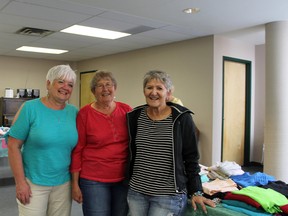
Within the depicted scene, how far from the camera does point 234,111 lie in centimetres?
571

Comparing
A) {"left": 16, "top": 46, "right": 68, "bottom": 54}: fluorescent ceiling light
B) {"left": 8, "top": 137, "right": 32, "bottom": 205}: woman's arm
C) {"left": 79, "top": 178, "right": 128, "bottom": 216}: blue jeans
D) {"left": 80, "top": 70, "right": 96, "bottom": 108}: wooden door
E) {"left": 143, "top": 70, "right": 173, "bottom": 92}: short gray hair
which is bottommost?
{"left": 79, "top": 178, "right": 128, "bottom": 216}: blue jeans

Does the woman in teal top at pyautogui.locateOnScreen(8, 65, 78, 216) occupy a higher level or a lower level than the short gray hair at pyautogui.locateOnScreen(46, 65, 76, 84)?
lower

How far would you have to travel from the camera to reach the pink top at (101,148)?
1.78 metres

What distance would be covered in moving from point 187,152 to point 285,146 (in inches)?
123

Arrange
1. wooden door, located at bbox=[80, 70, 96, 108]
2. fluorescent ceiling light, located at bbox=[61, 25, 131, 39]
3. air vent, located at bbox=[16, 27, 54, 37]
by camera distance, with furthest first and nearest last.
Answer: wooden door, located at bbox=[80, 70, 96, 108] → air vent, located at bbox=[16, 27, 54, 37] → fluorescent ceiling light, located at bbox=[61, 25, 131, 39]

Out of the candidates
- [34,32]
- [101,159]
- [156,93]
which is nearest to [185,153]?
[156,93]

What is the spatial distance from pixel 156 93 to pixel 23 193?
94 cm

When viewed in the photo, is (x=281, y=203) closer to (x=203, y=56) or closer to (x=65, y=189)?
(x=65, y=189)

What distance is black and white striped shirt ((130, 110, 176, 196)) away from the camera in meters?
1.58

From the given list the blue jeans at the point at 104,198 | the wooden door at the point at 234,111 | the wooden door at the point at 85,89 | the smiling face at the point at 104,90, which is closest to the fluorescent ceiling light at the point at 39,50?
the wooden door at the point at 85,89

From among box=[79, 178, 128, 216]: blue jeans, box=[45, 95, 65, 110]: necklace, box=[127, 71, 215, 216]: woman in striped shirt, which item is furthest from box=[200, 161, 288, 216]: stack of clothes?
box=[45, 95, 65, 110]: necklace

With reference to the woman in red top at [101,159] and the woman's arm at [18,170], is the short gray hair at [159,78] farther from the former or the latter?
the woman's arm at [18,170]

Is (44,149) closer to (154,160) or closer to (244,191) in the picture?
(154,160)

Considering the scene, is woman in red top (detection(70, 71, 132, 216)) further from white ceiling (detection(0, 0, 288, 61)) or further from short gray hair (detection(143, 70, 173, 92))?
white ceiling (detection(0, 0, 288, 61))
